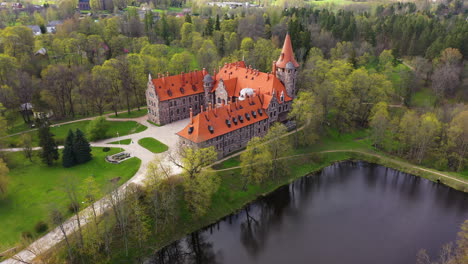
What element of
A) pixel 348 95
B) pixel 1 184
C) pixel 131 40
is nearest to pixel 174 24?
pixel 131 40

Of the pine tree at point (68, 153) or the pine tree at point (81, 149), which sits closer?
the pine tree at point (68, 153)

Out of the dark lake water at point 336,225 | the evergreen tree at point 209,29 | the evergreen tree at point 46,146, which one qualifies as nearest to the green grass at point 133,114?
the evergreen tree at point 46,146

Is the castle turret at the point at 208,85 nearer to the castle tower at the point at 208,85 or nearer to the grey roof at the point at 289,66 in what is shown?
the castle tower at the point at 208,85

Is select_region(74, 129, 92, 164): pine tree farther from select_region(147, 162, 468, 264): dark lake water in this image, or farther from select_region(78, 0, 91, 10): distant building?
select_region(78, 0, 91, 10): distant building

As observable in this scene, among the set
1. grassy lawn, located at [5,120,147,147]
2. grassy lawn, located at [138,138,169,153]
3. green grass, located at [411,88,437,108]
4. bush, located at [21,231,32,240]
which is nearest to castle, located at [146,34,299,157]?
grassy lawn, located at [138,138,169,153]

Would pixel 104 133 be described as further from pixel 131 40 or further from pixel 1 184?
pixel 131 40

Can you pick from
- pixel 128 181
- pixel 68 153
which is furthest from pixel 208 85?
pixel 68 153
